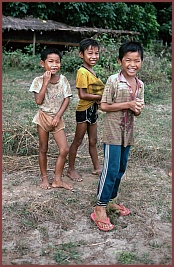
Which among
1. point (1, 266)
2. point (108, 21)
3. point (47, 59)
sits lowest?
point (1, 266)

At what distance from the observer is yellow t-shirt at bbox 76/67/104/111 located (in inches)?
142

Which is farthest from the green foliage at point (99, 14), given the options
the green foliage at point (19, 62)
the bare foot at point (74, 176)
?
the bare foot at point (74, 176)

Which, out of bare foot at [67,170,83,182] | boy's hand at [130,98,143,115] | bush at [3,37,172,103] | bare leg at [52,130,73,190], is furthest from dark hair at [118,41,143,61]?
bush at [3,37,172,103]

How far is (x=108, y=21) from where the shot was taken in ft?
50.7

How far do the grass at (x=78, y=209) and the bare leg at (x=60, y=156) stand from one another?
119 mm

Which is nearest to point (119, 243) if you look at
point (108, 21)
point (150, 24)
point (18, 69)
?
point (18, 69)

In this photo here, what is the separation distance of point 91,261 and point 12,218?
841mm

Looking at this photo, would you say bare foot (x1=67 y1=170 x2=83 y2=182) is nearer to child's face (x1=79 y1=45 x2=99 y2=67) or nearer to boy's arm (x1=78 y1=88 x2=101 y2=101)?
boy's arm (x1=78 y1=88 x2=101 y2=101)

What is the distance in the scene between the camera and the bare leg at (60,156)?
362 centimetres

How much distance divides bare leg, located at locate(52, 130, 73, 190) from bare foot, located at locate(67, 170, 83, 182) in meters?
0.22

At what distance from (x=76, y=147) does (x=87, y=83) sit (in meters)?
0.73

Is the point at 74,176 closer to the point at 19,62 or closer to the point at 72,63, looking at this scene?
the point at 72,63

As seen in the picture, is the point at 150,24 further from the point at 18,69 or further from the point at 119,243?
the point at 119,243

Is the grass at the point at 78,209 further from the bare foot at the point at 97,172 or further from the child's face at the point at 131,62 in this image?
the child's face at the point at 131,62
